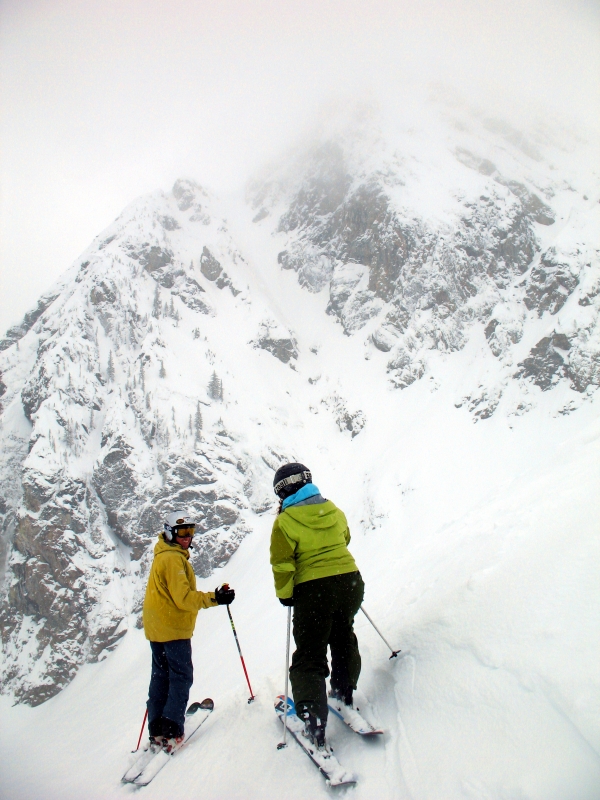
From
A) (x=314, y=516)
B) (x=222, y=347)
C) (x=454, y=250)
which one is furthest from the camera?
(x=454, y=250)

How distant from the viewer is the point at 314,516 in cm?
349

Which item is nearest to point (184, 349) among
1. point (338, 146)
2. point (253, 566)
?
point (253, 566)

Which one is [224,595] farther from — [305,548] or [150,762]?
[305,548]

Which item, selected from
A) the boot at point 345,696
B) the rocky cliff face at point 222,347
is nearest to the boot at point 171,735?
the boot at point 345,696

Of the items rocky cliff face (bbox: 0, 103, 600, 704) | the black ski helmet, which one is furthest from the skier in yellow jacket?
rocky cliff face (bbox: 0, 103, 600, 704)

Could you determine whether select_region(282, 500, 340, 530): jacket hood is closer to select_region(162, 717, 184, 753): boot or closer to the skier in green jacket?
the skier in green jacket

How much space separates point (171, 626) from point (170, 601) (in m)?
0.25

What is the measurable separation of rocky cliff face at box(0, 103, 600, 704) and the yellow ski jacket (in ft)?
98.9

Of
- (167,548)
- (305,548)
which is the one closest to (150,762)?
(167,548)

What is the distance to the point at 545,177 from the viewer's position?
194 feet

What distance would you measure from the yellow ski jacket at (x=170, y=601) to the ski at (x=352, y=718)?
5.11 feet

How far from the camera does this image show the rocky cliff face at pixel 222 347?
33.4 m

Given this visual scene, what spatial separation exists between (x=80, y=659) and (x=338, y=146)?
7773 cm

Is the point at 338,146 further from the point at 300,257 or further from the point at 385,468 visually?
the point at 385,468
